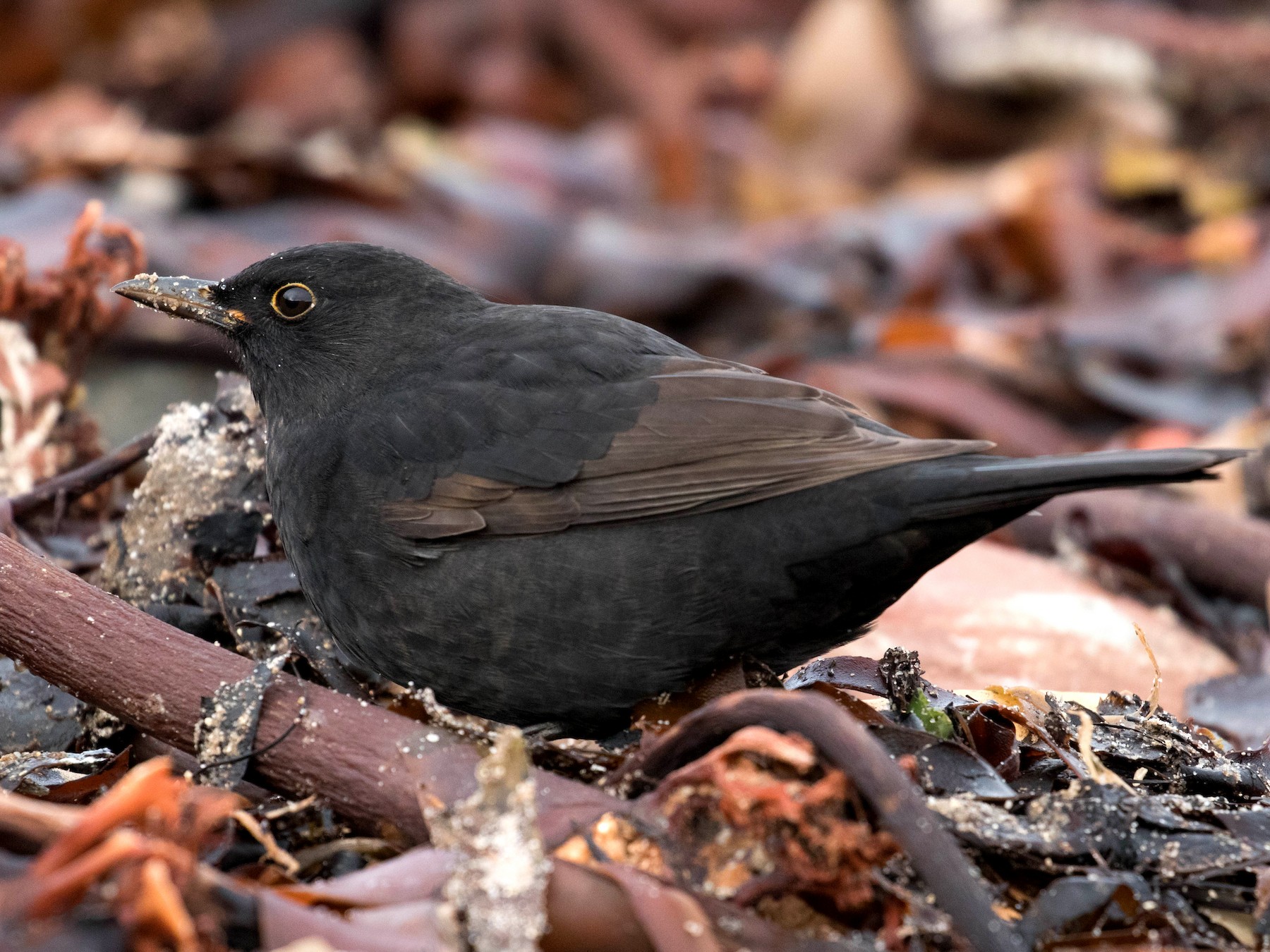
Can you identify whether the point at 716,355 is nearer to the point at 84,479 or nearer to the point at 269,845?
the point at 84,479

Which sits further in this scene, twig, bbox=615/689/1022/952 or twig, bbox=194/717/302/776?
twig, bbox=194/717/302/776

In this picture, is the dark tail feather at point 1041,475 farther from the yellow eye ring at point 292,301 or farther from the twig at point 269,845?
the yellow eye ring at point 292,301

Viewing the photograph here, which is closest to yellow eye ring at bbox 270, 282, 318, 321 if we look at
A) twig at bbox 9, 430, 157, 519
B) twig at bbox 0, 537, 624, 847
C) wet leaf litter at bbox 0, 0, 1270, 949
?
wet leaf litter at bbox 0, 0, 1270, 949

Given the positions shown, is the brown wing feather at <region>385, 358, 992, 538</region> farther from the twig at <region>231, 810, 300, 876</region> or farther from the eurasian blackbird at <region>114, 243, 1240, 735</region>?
the twig at <region>231, 810, 300, 876</region>

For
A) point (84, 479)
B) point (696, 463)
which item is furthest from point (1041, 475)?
point (84, 479)

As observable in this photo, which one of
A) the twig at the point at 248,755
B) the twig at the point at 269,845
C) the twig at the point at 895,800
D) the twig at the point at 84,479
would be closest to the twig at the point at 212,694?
the twig at the point at 248,755

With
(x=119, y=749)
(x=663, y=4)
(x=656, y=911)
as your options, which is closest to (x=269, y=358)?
(x=119, y=749)

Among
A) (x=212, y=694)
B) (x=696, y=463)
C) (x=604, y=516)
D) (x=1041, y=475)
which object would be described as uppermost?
(x=1041, y=475)
